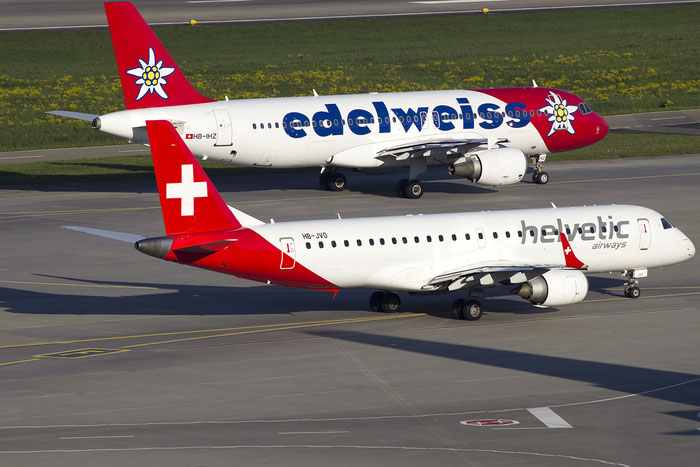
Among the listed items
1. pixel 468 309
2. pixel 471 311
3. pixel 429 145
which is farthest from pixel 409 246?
pixel 429 145

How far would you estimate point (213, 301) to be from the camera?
47562mm

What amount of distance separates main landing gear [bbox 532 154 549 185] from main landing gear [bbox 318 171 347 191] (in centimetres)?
1175

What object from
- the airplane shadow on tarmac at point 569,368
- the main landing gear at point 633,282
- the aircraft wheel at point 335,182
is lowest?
the airplane shadow on tarmac at point 569,368

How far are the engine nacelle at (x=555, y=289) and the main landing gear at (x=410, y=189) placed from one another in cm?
2682

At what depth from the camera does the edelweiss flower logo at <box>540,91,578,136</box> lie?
72.2 meters

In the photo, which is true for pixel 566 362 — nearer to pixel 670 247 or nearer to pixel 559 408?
pixel 559 408

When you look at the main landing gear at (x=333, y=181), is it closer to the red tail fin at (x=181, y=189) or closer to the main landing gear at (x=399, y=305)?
the main landing gear at (x=399, y=305)

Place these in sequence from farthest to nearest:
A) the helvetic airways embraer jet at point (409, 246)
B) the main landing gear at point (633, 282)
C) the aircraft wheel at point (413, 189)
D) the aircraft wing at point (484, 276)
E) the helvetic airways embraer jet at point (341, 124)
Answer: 1. the aircraft wheel at point (413, 189)
2. the helvetic airways embraer jet at point (341, 124)
3. the main landing gear at point (633, 282)
4. the aircraft wing at point (484, 276)
5. the helvetic airways embraer jet at point (409, 246)

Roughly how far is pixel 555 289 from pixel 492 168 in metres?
25.9

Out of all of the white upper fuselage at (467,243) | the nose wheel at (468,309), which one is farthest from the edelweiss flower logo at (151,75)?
the nose wheel at (468,309)

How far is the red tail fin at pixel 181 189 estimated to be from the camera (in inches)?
1549

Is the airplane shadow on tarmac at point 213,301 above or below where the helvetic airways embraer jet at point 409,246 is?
below

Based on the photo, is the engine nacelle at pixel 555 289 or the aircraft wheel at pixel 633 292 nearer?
the engine nacelle at pixel 555 289

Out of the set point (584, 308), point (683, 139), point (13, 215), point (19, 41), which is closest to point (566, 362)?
point (584, 308)
